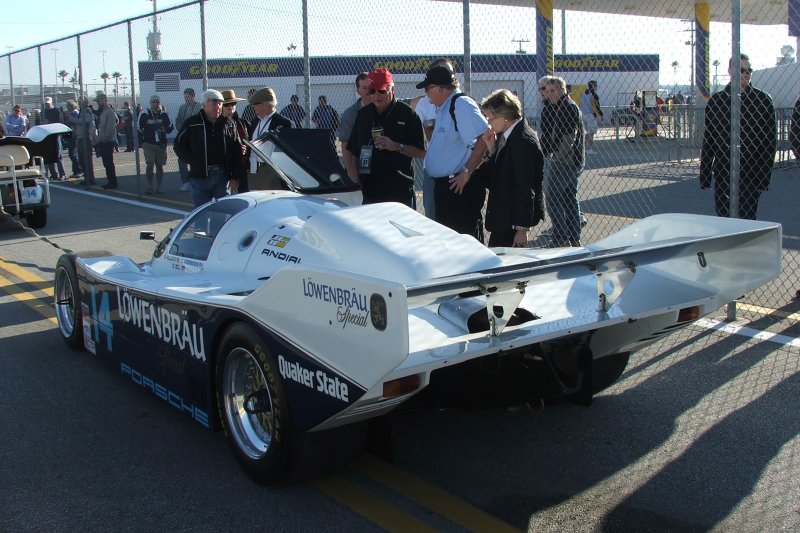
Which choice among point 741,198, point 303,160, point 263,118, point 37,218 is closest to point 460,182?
point 303,160

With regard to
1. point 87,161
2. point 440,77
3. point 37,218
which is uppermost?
point 440,77

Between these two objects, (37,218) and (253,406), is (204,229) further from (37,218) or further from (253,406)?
(37,218)

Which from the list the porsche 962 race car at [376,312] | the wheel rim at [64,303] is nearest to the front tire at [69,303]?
the wheel rim at [64,303]

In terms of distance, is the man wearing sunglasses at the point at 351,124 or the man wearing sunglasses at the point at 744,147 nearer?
the man wearing sunglasses at the point at 744,147

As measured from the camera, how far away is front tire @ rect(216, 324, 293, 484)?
343 centimetres

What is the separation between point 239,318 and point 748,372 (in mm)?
3126

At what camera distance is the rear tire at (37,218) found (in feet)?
39.4

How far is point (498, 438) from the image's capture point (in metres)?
4.13

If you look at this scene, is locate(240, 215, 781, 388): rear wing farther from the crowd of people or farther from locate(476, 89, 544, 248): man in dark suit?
the crowd of people

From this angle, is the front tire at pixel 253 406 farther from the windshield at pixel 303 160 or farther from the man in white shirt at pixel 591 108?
the man in white shirt at pixel 591 108

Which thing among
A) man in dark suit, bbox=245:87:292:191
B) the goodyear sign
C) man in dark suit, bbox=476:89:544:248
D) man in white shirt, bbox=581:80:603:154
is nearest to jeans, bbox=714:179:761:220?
man in dark suit, bbox=476:89:544:248

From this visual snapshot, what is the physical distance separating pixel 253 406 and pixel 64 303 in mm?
2780

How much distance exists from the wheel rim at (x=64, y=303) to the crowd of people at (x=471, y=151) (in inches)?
82.8

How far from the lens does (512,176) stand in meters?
5.63
